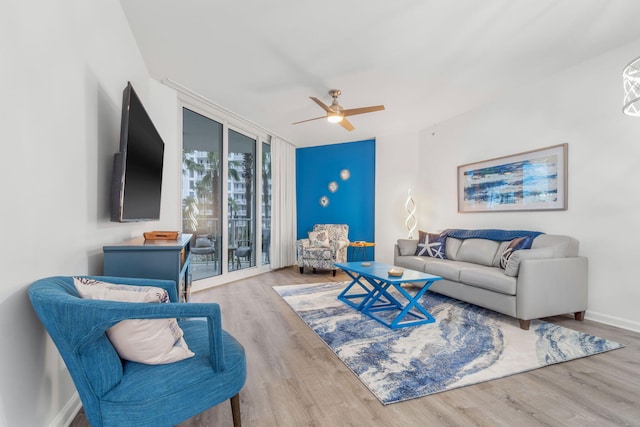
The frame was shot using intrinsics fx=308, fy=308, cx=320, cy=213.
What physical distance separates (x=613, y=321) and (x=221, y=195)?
482cm

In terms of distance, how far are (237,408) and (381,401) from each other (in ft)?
2.59

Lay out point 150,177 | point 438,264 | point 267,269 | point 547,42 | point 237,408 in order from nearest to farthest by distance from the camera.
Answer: point 237,408
point 150,177
point 547,42
point 438,264
point 267,269

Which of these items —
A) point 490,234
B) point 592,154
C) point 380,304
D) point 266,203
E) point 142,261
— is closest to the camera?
point 142,261

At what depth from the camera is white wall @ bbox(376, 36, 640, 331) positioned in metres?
2.87

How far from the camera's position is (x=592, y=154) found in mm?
3143

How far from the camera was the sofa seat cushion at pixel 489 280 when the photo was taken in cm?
286

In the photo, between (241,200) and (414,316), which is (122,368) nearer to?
(414,316)

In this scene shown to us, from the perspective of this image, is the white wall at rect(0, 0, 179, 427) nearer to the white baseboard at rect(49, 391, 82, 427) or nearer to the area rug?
the white baseboard at rect(49, 391, 82, 427)

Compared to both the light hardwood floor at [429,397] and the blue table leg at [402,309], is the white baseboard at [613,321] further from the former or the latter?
the blue table leg at [402,309]

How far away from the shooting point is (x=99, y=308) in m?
0.99

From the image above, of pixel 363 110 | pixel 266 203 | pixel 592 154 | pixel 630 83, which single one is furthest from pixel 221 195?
pixel 592 154

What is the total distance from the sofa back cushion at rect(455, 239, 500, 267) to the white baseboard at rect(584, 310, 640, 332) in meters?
1.00

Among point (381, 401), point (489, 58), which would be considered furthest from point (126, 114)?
point (489, 58)

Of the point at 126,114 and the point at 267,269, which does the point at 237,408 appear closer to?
the point at 126,114
